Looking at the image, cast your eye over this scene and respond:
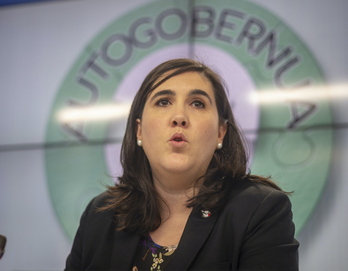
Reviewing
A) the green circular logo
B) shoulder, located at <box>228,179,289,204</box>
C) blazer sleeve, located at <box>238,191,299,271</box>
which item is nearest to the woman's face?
shoulder, located at <box>228,179,289,204</box>

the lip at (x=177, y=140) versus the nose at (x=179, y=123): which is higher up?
the nose at (x=179, y=123)

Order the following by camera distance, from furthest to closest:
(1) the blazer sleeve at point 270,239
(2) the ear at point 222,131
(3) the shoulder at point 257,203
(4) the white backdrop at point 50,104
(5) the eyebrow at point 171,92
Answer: (4) the white backdrop at point 50,104, (2) the ear at point 222,131, (5) the eyebrow at point 171,92, (3) the shoulder at point 257,203, (1) the blazer sleeve at point 270,239

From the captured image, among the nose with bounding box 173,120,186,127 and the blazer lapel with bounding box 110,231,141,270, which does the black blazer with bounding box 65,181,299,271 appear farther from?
the nose with bounding box 173,120,186,127

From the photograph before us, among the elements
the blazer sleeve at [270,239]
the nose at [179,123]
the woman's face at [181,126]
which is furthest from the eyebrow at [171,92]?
the blazer sleeve at [270,239]

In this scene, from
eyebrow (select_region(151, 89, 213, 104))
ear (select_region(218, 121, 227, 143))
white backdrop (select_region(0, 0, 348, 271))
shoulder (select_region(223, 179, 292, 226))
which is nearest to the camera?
shoulder (select_region(223, 179, 292, 226))

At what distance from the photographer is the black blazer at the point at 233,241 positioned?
132cm

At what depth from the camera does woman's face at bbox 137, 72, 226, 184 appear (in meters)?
1.48

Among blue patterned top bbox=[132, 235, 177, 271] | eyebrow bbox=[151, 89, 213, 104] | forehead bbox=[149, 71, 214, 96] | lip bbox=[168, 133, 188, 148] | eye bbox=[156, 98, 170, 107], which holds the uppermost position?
forehead bbox=[149, 71, 214, 96]

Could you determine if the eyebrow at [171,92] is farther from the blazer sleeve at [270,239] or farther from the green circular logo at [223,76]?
the green circular logo at [223,76]

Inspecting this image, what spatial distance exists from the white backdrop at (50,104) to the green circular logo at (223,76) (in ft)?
0.23

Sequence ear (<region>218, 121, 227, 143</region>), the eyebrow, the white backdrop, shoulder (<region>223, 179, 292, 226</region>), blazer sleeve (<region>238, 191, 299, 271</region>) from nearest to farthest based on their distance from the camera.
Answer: blazer sleeve (<region>238, 191, 299, 271</region>)
shoulder (<region>223, 179, 292, 226</region>)
the eyebrow
ear (<region>218, 121, 227, 143</region>)
the white backdrop

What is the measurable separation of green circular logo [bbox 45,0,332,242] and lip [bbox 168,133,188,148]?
1426mm

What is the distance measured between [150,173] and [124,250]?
31 cm

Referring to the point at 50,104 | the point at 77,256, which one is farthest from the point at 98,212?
the point at 50,104
